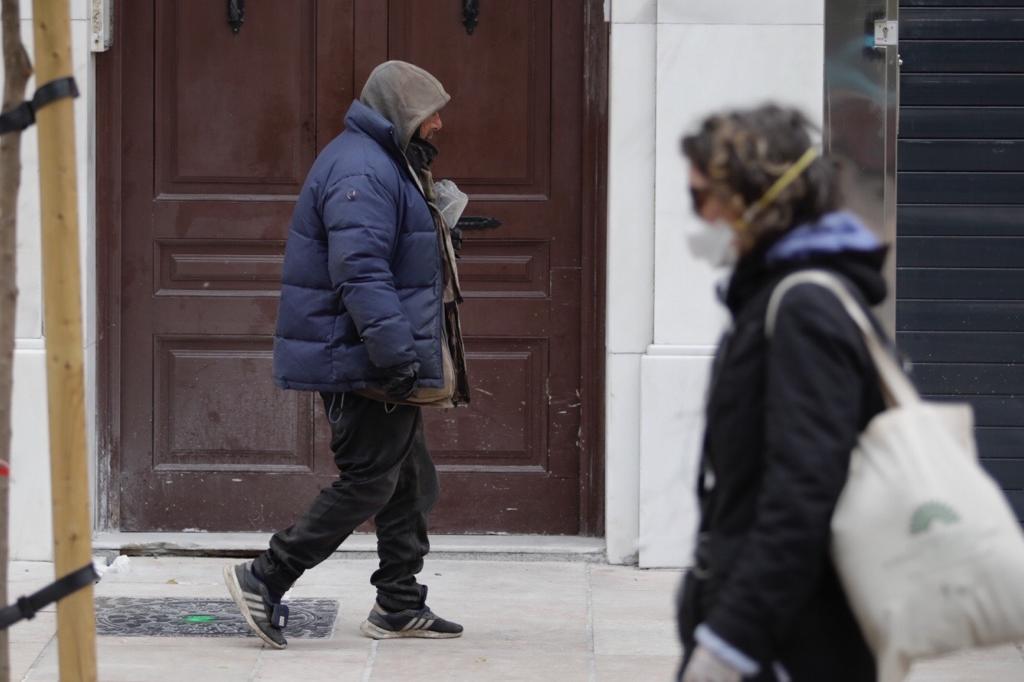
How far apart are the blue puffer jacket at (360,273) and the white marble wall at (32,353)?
63.0 inches

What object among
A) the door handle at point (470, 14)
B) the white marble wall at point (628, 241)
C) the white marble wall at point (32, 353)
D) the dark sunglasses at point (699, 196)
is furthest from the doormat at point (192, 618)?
the dark sunglasses at point (699, 196)

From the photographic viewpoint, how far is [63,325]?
11.3 feet

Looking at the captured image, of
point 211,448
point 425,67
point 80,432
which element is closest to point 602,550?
point 211,448

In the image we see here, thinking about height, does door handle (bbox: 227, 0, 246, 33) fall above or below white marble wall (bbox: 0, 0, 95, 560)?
above

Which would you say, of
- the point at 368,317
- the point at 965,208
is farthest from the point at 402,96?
the point at 965,208

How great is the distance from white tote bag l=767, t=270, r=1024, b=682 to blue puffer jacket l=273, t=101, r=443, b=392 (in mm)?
2698

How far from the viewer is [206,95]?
694cm

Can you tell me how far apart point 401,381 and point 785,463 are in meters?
2.70

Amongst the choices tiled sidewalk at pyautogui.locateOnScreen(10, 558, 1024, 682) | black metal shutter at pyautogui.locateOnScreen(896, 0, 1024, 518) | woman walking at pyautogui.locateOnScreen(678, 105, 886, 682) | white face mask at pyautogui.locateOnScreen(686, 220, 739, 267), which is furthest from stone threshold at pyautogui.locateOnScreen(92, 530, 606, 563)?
white face mask at pyautogui.locateOnScreen(686, 220, 739, 267)

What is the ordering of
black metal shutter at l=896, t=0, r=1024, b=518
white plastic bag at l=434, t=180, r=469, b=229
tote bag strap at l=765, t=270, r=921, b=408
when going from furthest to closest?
1. black metal shutter at l=896, t=0, r=1024, b=518
2. white plastic bag at l=434, t=180, r=469, b=229
3. tote bag strap at l=765, t=270, r=921, b=408

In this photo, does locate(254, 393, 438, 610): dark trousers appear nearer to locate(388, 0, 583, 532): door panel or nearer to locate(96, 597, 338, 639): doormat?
locate(96, 597, 338, 639): doormat

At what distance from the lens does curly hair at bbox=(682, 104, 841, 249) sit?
9.14 feet

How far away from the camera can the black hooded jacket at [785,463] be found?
8.63 ft

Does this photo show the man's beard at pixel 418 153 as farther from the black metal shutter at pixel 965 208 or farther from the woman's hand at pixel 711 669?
the woman's hand at pixel 711 669
